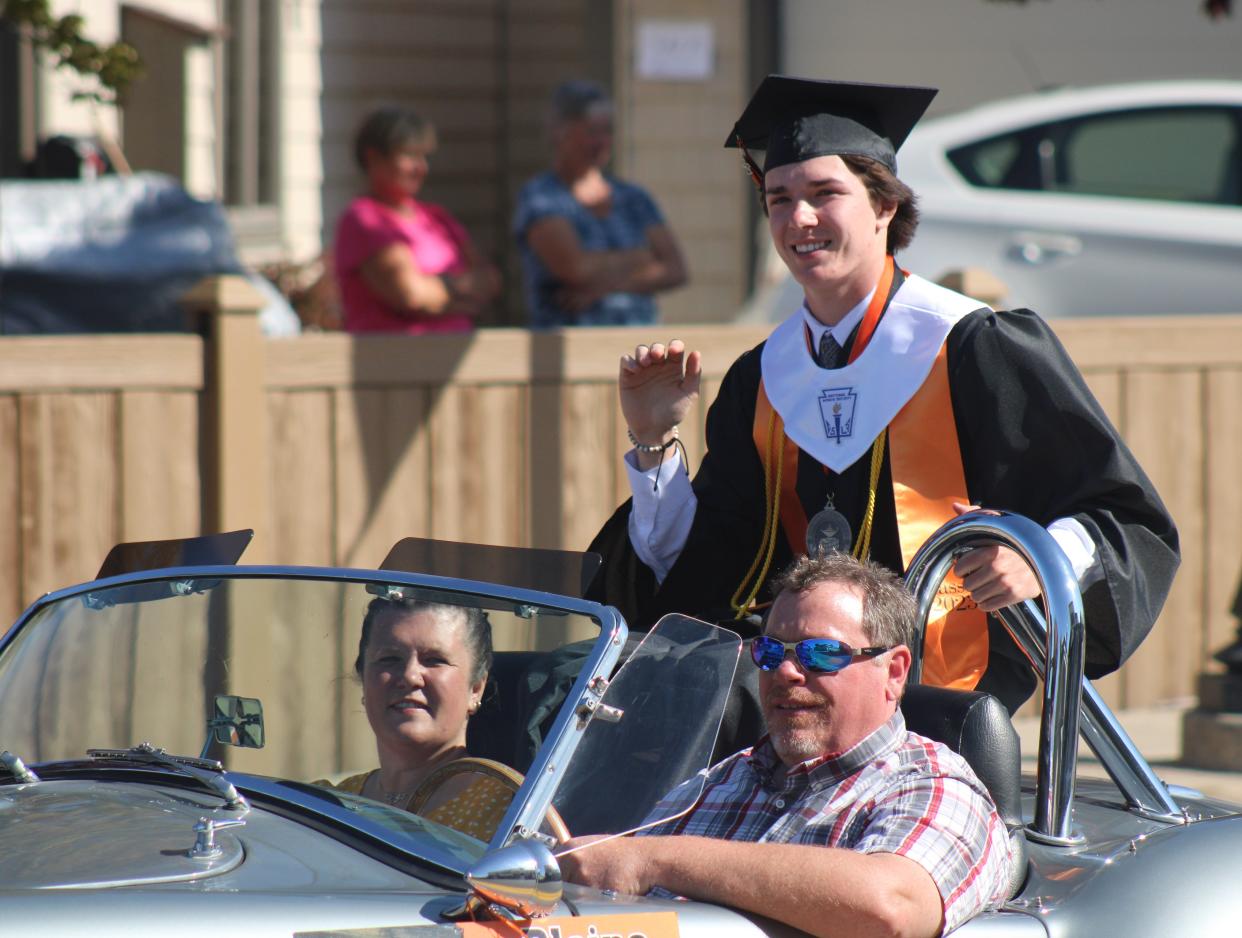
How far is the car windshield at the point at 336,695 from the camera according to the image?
2500 mm

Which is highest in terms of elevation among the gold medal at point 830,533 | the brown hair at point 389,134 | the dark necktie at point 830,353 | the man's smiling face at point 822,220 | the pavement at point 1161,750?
the brown hair at point 389,134

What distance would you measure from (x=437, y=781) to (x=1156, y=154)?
271 inches

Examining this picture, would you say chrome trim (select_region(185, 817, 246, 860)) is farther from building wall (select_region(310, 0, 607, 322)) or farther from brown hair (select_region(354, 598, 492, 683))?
building wall (select_region(310, 0, 607, 322))

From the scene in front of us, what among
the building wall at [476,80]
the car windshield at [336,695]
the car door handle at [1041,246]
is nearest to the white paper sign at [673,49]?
the building wall at [476,80]

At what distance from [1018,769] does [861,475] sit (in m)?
0.67

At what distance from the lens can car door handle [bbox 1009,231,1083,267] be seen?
815 centimetres

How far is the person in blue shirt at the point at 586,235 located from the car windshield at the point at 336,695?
13.2ft

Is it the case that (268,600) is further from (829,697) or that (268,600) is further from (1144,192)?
(1144,192)

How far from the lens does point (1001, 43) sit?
11695 millimetres

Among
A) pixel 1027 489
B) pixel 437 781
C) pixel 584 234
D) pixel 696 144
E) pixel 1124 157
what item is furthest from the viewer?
pixel 696 144

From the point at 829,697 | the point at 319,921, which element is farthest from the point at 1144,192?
the point at 319,921

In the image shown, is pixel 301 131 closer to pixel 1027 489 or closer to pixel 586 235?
pixel 586 235

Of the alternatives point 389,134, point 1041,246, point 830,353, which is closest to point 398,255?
point 389,134

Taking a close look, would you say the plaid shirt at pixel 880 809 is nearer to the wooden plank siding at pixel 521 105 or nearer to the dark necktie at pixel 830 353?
the dark necktie at pixel 830 353
